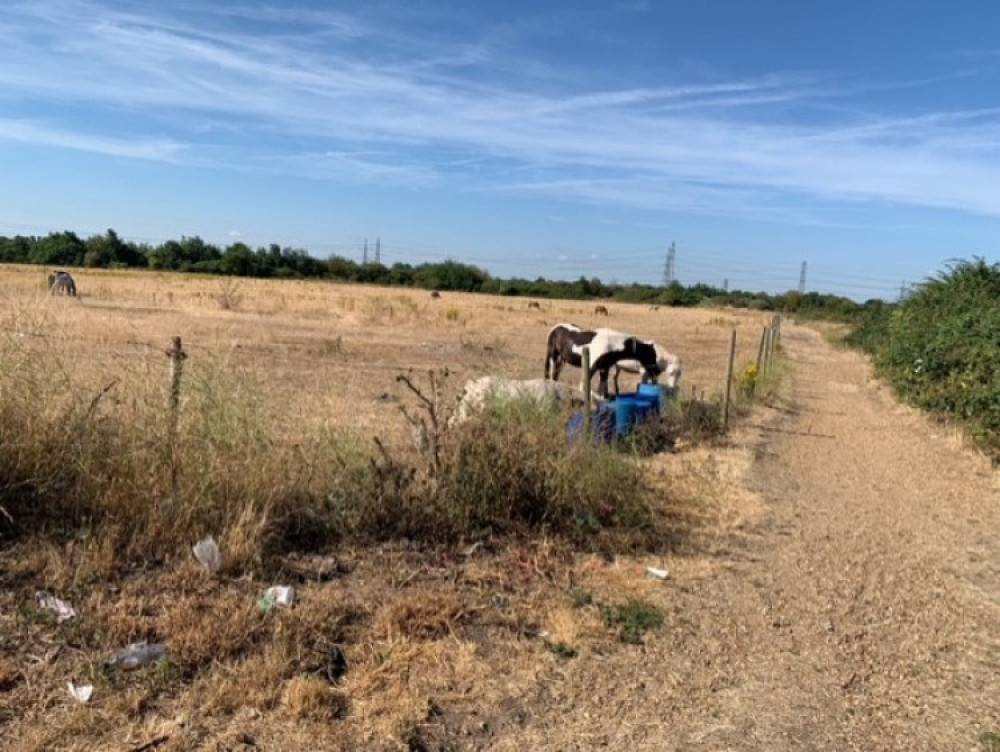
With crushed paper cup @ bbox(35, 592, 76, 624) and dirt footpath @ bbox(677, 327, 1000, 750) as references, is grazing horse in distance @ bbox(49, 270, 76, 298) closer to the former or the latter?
crushed paper cup @ bbox(35, 592, 76, 624)

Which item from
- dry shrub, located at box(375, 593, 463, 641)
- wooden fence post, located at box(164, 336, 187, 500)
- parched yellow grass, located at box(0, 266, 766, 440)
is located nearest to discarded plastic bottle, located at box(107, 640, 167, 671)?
dry shrub, located at box(375, 593, 463, 641)

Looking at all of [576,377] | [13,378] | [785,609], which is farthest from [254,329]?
[785,609]

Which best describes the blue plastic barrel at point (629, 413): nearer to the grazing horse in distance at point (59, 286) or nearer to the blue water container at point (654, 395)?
the blue water container at point (654, 395)

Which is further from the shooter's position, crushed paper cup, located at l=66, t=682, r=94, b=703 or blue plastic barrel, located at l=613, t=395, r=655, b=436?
blue plastic barrel, located at l=613, t=395, r=655, b=436

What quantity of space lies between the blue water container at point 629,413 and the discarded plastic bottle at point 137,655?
598cm

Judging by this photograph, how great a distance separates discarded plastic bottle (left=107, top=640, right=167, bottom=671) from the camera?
11.9ft

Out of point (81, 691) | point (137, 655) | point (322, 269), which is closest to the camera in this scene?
point (81, 691)

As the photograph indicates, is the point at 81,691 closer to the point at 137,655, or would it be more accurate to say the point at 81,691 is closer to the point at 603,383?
the point at 137,655

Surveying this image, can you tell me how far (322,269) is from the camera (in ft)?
314

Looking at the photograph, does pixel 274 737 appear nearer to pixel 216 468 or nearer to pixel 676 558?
pixel 216 468

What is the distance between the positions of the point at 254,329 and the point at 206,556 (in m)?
19.5

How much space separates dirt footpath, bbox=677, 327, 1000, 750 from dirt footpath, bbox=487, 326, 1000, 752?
0.5 inches

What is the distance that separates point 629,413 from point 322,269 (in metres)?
90.1

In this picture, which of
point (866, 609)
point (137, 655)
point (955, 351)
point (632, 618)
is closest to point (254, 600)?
point (137, 655)
